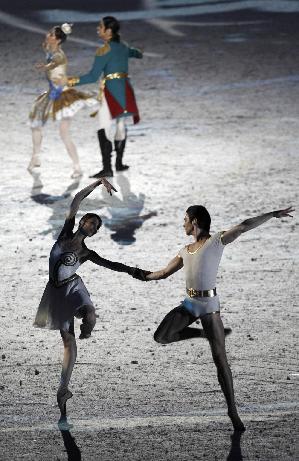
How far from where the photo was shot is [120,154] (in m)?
21.1

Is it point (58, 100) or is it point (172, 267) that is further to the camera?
point (58, 100)

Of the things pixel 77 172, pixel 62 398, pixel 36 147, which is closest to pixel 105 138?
pixel 77 172

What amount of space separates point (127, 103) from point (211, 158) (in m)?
1.33

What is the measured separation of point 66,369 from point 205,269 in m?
1.40

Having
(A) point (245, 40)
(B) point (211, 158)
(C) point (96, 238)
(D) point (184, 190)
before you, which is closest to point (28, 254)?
(C) point (96, 238)

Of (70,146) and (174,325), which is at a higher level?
(174,325)

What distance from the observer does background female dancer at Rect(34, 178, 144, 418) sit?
13180mm

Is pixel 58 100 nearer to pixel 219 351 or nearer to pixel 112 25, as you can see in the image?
pixel 112 25

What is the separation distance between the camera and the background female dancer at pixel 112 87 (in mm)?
20484

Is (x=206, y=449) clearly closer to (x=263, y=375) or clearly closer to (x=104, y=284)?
(x=263, y=375)

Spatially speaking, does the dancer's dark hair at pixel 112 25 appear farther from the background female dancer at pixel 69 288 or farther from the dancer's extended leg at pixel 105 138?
the background female dancer at pixel 69 288

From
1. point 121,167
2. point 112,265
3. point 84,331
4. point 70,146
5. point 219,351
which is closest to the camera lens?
point 219,351

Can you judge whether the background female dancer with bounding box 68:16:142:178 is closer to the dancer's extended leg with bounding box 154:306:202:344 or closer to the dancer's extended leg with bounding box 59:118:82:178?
the dancer's extended leg with bounding box 59:118:82:178

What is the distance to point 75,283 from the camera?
43.6 feet
